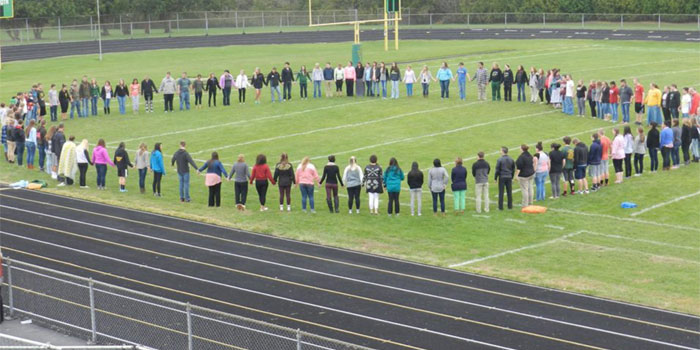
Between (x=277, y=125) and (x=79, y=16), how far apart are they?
46.4 m

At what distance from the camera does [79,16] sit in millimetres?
79938

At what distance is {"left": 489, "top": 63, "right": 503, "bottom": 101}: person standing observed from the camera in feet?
139

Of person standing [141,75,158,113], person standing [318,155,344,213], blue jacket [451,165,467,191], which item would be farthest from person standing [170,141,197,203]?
person standing [141,75,158,113]

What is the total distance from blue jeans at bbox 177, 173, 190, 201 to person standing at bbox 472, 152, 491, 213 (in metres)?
7.47

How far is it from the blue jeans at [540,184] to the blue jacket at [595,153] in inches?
65.9

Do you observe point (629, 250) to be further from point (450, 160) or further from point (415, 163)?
point (450, 160)

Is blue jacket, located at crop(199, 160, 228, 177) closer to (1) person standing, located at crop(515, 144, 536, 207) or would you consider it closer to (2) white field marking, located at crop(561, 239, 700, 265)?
(1) person standing, located at crop(515, 144, 536, 207)

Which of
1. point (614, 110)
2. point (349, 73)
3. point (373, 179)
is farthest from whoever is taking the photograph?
point (349, 73)

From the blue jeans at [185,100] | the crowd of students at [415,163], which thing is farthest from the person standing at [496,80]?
the blue jeans at [185,100]

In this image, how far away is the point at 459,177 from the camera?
25.6 m

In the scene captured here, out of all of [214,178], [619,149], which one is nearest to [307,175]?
[214,178]

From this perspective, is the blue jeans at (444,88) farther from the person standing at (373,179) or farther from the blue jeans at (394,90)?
the person standing at (373,179)

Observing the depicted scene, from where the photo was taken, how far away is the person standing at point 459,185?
25453 mm

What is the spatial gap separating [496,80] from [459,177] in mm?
17701
